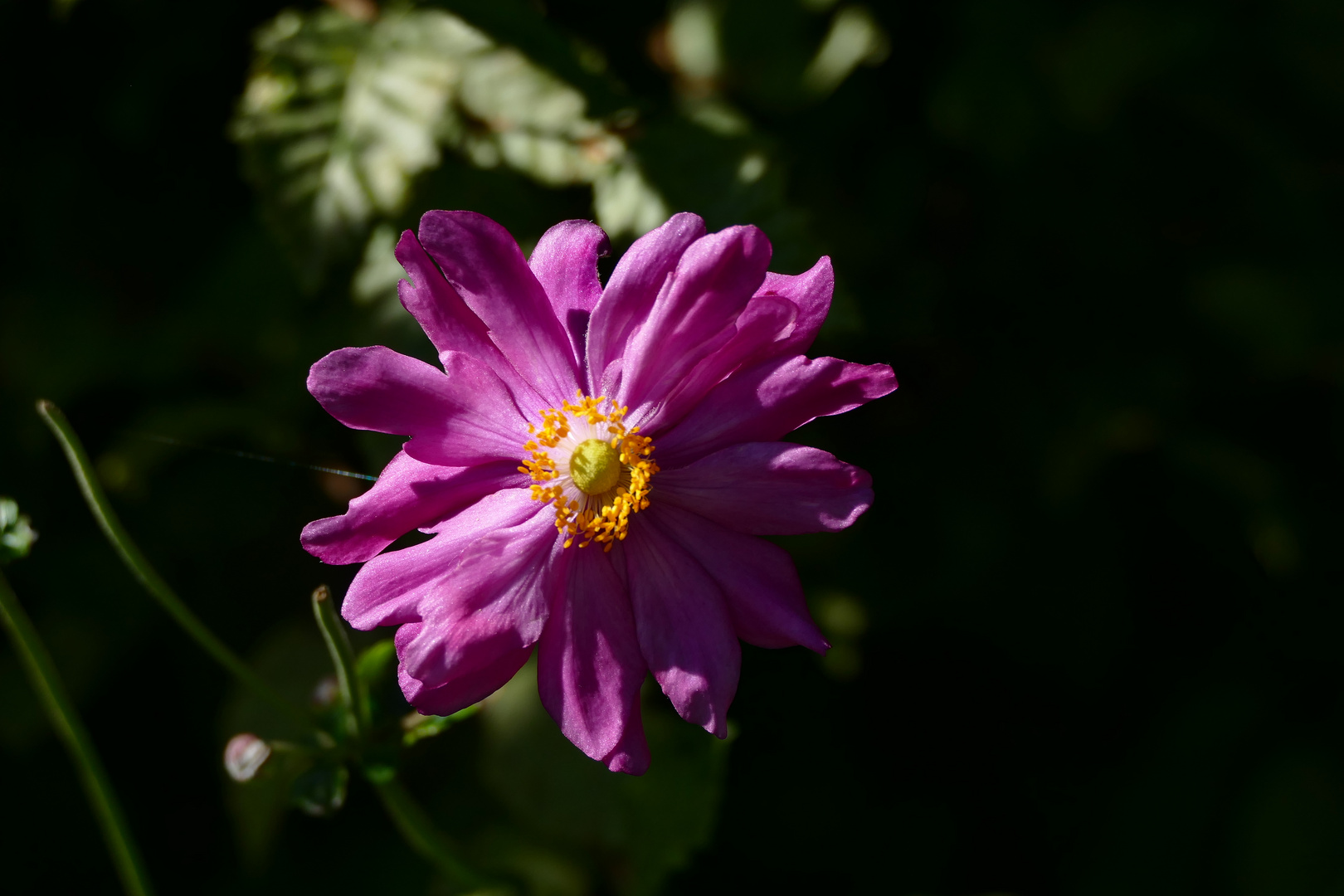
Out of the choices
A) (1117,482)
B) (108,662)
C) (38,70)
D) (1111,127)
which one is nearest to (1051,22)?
(1111,127)

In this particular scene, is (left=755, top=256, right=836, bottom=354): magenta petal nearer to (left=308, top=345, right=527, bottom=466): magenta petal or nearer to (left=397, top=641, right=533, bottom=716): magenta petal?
(left=308, top=345, right=527, bottom=466): magenta petal

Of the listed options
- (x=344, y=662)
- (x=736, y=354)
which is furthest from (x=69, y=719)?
(x=736, y=354)

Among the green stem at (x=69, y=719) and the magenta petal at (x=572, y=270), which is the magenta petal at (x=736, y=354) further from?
the green stem at (x=69, y=719)

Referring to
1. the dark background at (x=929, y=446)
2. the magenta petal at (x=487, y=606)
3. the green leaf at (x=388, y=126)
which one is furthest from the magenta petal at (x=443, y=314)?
the dark background at (x=929, y=446)

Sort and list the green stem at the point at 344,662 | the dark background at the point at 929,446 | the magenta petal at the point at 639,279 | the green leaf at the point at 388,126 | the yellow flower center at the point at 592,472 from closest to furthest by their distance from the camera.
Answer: the green stem at the point at 344,662 < the magenta petal at the point at 639,279 < the yellow flower center at the point at 592,472 < the green leaf at the point at 388,126 < the dark background at the point at 929,446

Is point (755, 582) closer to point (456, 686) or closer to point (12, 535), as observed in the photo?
point (456, 686)

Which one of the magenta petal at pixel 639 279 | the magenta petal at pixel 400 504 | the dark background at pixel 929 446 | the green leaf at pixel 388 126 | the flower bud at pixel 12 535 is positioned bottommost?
the dark background at pixel 929 446
